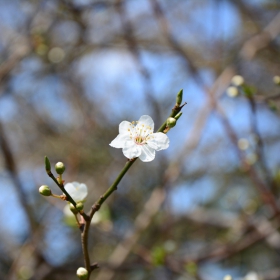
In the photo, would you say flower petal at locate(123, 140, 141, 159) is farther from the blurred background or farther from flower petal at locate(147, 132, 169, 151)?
the blurred background

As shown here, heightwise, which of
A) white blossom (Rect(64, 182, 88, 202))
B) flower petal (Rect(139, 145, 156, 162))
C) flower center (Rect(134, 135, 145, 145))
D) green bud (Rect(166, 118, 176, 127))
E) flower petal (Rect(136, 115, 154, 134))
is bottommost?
white blossom (Rect(64, 182, 88, 202))

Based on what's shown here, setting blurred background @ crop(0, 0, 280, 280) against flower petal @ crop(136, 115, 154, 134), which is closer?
flower petal @ crop(136, 115, 154, 134)

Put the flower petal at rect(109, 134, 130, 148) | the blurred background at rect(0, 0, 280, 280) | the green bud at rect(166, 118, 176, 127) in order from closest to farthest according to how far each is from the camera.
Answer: the green bud at rect(166, 118, 176, 127) < the flower petal at rect(109, 134, 130, 148) < the blurred background at rect(0, 0, 280, 280)

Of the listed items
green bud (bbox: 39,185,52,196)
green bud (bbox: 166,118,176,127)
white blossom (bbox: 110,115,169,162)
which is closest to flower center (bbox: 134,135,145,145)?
white blossom (bbox: 110,115,169,162)

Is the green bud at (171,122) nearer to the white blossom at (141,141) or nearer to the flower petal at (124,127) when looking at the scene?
the white blossom at (141,141)

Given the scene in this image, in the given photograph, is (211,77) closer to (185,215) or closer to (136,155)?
(185,215)

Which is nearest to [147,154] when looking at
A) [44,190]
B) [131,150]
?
[131,150]

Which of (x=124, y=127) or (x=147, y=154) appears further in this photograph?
(x=124, y=127)

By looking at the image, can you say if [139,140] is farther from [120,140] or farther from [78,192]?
[78,192]
